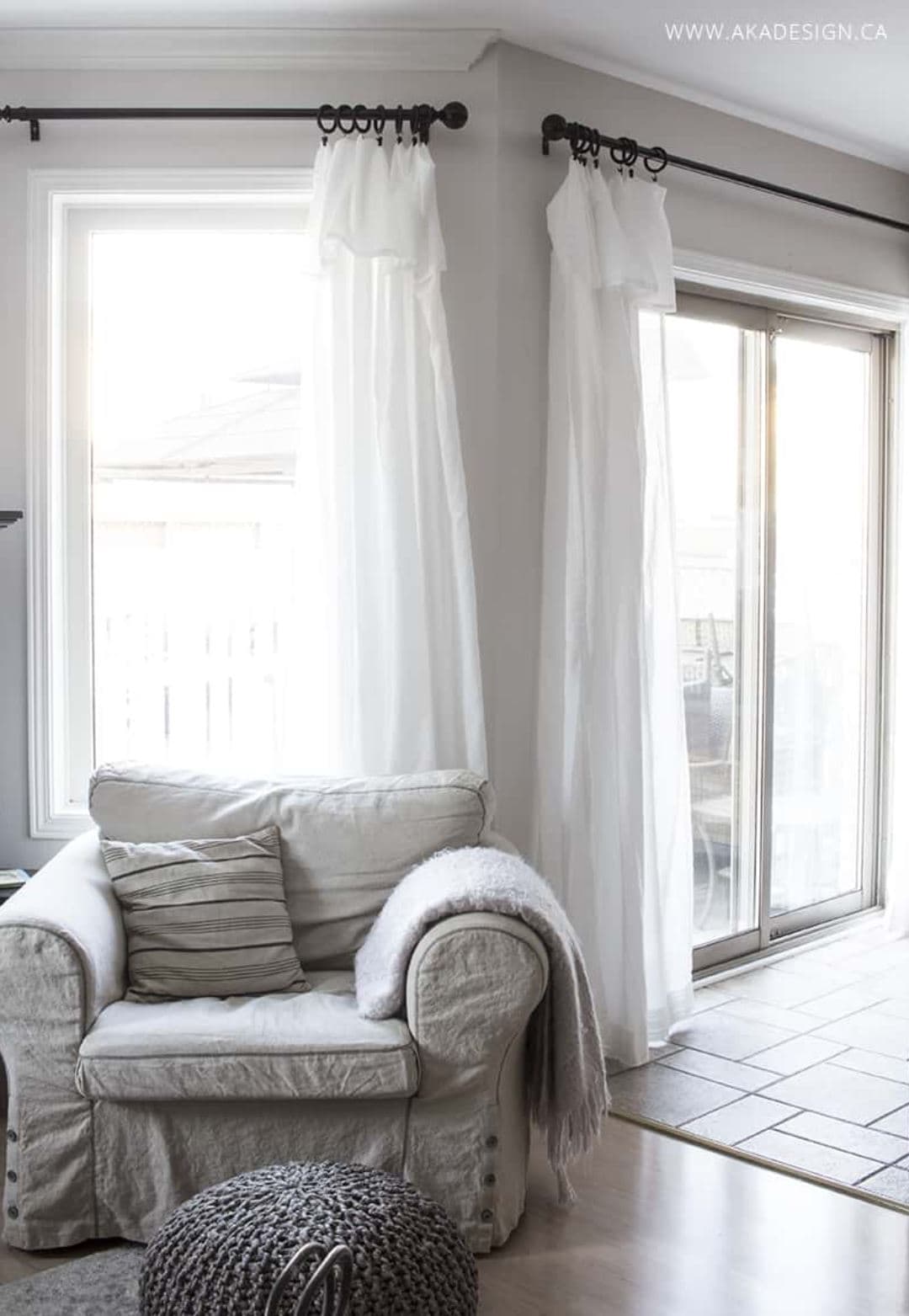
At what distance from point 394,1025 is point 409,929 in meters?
0.17

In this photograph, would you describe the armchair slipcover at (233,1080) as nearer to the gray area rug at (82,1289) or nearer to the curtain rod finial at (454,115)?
the gray area rug at (82,1289)

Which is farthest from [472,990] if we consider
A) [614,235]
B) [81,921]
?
[614,235]

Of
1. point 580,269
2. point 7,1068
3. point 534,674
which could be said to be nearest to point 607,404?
point 580,269

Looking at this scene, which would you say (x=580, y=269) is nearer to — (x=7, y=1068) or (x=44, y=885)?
(x=44, y=885)

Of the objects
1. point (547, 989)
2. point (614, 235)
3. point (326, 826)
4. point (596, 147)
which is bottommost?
point (547, 989)

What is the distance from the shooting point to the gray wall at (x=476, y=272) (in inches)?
137

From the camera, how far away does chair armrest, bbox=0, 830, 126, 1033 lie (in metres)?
2.50

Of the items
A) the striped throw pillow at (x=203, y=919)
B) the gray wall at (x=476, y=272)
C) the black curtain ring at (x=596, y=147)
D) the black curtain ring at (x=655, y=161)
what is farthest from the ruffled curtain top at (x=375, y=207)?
the striped throw pillow at (x=203, y=919)

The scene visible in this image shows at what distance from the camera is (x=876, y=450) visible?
4934 millimetres

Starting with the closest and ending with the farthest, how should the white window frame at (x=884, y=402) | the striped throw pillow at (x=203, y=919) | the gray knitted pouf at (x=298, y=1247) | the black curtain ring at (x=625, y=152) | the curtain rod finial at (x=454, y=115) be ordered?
1. the gray knitted pouf at (x=298, y=1247)
2. the striped throw pillow at (x=203, y=919)
3. the curtain rod finial at (x=454, y=115)
4. the black curtain ring at (x=625, y=152)
5. the white window frame at (x=884, y=402)

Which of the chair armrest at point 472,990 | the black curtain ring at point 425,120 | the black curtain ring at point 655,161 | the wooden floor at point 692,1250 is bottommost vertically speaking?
the wooden floor at point 692,1250

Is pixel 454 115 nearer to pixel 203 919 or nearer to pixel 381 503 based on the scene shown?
pixel 381 503

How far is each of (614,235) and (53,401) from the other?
1.48 m

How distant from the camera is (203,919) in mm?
2814
